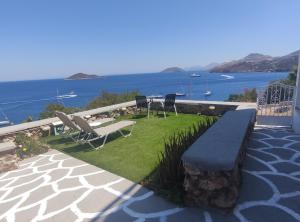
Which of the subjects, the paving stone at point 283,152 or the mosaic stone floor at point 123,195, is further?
the paving stone at point 283,152

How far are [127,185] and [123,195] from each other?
1.02 ft

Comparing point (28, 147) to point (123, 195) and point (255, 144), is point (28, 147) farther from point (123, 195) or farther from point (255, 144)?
point (255, 144)

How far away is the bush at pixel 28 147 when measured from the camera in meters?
6.05

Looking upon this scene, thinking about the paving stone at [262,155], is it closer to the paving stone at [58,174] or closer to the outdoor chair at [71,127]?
the paving stone at [58,174]

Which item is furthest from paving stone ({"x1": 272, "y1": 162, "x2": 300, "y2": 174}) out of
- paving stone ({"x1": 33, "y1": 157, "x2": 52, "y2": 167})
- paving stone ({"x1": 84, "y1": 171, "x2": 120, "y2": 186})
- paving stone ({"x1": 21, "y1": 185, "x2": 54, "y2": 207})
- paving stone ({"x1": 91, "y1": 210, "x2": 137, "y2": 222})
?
paving stone ({"x1": 33, "y1": 157, "x2": 52, "y2": 167})

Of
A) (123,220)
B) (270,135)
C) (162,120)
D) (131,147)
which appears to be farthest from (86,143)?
(270,135)

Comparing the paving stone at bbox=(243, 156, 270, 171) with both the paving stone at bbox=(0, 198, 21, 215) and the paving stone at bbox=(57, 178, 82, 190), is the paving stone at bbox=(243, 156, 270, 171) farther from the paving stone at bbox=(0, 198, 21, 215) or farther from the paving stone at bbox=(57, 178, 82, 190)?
the paving stone at bbox=(0, 198, 21, 215)

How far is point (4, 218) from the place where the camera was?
3.30m

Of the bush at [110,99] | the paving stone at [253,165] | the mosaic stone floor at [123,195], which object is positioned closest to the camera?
the mosaic stone floor at [123,195]

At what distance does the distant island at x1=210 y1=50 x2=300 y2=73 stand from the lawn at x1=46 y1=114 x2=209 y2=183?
478 centimetres

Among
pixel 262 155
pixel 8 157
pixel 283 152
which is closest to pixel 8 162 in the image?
pixel 8 157

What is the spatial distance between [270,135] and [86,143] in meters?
4.87

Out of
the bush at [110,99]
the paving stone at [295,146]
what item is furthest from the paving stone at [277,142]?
the bush at [110,99]

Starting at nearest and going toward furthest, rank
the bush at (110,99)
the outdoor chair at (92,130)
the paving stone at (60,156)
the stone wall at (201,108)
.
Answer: the paving stone at (60,156) < the outdoor chair at (92,130) < the stone wall at (201,108) < the bush at (110,99)
